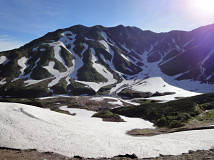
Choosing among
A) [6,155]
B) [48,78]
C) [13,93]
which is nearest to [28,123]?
[6,155]

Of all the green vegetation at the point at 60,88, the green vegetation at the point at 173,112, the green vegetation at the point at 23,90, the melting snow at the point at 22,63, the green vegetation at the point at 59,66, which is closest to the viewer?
the green vegetation at the point at 173,112

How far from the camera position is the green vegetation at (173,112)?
158 ft

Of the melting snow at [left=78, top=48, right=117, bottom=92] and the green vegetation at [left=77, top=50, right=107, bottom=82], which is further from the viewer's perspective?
the green vegetation at [left=77, top=50, right=107, bottom=82]

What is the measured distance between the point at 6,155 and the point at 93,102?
74160mm

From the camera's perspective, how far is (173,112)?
5778cm

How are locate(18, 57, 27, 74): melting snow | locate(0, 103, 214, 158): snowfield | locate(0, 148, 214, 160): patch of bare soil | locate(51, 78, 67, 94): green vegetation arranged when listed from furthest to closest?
locate(18, 57, 27, 74): melting snow < locate(51, 78, 67, 94): green vegetation < locate(0, 103, 214, 158): snowfield < locate(0, 148, 214, 160): patch of bare soil

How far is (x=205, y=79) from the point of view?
168 metres

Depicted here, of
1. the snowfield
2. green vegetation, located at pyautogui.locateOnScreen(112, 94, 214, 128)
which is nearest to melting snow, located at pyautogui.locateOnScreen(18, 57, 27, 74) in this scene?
green vegetation, located at pyautogui.locateOnScreen(112, 94, 214, 128)

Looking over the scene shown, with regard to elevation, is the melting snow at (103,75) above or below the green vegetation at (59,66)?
below

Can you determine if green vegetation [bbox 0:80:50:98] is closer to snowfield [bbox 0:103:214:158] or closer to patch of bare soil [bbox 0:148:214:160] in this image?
snowfield [bbox 0:103:214:158]

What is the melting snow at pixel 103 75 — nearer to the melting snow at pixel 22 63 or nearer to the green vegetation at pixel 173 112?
the melting snow at pixel 22 63

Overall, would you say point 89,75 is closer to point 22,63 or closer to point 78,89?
point 78,89

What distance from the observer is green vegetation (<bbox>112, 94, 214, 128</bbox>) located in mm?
48188

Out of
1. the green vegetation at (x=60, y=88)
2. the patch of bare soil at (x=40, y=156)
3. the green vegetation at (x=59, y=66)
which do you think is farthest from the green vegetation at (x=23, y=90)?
the patch of bare soil at (x=40, y=156)
